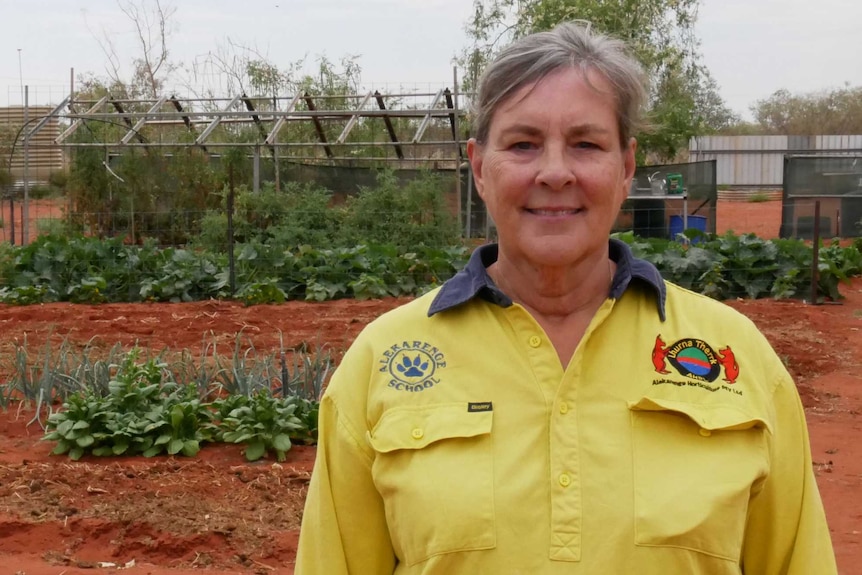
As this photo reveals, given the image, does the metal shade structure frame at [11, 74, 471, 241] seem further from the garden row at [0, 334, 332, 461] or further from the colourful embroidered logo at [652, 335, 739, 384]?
the colourful embroidered logo at [652, 335, 739, 384]

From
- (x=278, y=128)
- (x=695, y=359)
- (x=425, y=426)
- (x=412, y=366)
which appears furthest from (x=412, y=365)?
(x=278, y=128)

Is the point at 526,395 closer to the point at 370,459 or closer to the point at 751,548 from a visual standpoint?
the point at 370,459

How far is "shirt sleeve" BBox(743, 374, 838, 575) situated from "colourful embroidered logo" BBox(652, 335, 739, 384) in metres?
0.11

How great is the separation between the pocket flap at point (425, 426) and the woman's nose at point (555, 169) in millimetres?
450

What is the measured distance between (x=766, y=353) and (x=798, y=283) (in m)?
11.9

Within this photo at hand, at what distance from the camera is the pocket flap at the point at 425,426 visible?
1.84 meters

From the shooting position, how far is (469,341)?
1.94 m

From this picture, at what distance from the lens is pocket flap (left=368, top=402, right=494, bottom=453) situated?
1844 millimetres

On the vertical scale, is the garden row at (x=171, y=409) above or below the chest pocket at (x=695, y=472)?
below

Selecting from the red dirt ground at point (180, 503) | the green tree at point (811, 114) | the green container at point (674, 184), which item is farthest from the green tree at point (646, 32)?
the green tree at point (811, 114)

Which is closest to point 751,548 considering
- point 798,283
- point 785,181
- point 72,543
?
point 72,543

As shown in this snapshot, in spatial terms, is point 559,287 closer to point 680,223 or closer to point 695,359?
point 695,359

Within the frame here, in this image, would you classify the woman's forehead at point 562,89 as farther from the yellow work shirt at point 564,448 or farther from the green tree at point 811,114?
the green tree at point 811,114

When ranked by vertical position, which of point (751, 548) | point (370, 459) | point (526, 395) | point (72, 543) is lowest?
point (72, 543)
